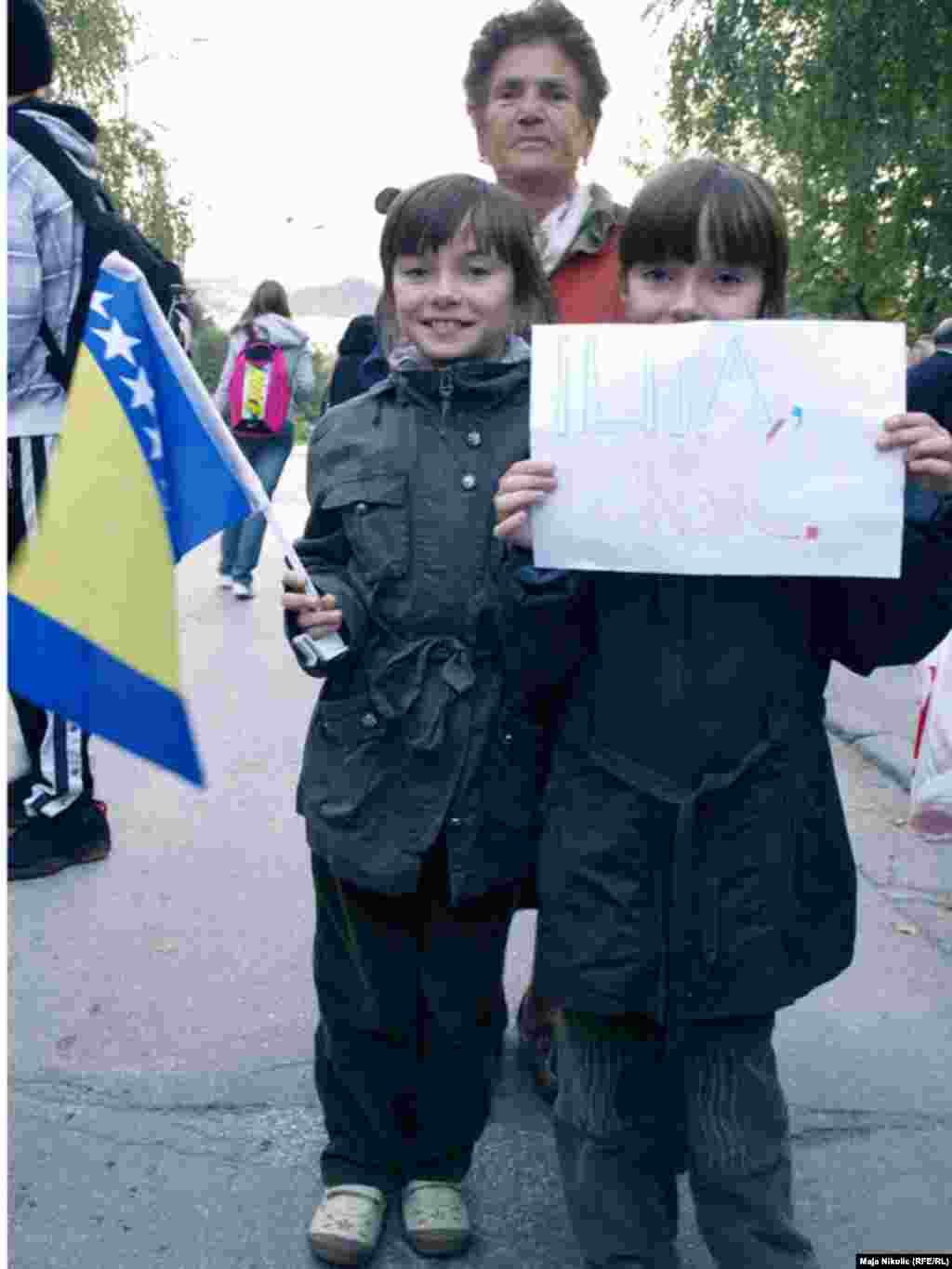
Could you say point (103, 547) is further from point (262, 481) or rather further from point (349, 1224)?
point (262, 481)

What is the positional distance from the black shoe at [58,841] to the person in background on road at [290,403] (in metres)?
5.36

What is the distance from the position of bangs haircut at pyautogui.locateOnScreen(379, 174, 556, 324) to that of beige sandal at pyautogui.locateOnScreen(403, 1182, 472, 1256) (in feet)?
4.52

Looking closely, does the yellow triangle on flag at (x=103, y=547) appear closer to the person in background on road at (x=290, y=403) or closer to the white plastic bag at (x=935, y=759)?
the white plastic bag at (x=935, y=759)

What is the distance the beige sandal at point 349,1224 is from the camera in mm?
2723

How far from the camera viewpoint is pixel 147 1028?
3641mm

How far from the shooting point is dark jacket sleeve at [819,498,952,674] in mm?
Result: 2275

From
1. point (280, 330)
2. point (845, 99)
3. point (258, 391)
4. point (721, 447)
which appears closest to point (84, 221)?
point (721, 447)

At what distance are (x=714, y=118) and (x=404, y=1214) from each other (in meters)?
9.16

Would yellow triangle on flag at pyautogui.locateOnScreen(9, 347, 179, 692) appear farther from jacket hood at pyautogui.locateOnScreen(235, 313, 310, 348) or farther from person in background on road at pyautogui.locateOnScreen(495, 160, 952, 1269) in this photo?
jacket hood at pyautogui.locateOnScreen(235, 313, 310, 348)

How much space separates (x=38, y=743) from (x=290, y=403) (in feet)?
20.0

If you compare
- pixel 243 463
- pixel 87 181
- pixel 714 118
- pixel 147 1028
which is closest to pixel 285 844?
pixel 147 1028

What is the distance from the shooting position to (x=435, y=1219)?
2.77 metres

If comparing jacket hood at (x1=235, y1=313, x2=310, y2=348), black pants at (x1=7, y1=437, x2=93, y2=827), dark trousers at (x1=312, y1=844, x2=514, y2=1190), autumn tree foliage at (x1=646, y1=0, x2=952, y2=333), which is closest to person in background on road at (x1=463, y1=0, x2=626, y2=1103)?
dark trousers at (x1=312, y1=844, x2=514, y2=1190)

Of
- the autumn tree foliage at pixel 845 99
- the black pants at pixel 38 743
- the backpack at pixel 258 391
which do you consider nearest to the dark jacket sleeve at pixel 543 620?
the black pants at pixel 38 743
